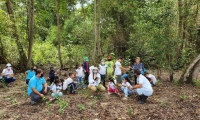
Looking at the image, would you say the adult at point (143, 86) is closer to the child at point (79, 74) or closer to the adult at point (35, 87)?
the child at point (79, 74)

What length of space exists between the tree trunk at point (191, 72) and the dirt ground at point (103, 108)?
1530 millimetres

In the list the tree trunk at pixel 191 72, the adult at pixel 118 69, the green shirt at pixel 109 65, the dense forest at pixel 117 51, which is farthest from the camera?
the tree trunk at pixel 191 72

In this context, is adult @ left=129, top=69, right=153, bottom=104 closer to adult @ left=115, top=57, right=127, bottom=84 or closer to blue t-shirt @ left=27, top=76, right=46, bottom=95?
adult @ left=115, top=57, right=127, bottom=84

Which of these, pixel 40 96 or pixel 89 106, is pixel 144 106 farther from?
pixel 40 96

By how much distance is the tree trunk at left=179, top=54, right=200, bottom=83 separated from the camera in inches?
410

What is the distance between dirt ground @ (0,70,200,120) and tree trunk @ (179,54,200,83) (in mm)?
1530

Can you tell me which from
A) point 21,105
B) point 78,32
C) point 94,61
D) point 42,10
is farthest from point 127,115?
point 42,10

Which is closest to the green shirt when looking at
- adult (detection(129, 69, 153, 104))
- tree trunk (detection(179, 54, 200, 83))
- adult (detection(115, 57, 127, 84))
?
adult (detection(115, 57, 127, 84))

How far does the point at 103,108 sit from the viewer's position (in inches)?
281

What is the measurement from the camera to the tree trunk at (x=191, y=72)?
34.2ft

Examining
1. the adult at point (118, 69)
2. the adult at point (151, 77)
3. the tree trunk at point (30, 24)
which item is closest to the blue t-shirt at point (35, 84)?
the adult at point (118, 69)

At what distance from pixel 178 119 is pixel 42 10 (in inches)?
557

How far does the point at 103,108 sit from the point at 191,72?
226 inches

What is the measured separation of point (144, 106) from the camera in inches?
292
